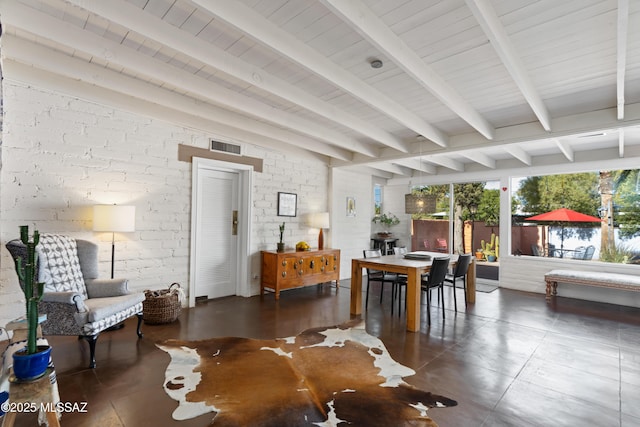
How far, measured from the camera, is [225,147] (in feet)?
15.9

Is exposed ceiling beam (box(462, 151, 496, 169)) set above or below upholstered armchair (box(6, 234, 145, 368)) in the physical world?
above

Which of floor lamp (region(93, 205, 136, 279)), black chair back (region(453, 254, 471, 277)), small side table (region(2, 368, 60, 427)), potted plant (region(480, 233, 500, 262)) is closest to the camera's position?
small side table (region(2, 368, 60, 427))

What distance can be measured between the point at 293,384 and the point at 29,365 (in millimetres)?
1585

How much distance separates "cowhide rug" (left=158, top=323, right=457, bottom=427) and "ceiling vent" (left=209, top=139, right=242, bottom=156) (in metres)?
2.68

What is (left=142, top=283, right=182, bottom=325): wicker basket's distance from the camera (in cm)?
369

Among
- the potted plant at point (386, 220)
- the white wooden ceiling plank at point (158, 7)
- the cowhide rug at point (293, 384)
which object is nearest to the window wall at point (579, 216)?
the potted plant at point (386, 220)

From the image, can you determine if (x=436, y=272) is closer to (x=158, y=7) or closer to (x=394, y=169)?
(x=394, y=169)

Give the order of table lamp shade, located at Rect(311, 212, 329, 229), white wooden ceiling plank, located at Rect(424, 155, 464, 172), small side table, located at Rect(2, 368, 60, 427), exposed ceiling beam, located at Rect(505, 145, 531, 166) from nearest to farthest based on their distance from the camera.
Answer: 1. small side table, located at Rect(2, 368, 60, 427)
2. exposed ceiling beam, located at Rect(505, 145, 531, 166)
3. table lamp shade, located at Rect(311, 212, 329, 229)
4. white wooden ceiling plank, located at Rect(424, 155, 464, 172)

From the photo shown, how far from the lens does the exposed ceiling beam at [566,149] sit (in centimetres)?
476

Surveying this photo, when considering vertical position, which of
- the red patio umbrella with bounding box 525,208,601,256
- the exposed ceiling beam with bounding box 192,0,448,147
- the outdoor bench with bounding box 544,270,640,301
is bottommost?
the outdoor bench with bounding box 544,270,640,301

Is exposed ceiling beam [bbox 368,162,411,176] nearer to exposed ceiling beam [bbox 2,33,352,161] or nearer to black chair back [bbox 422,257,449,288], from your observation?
exposed ceiling beam [bbox 2,33,352,161]

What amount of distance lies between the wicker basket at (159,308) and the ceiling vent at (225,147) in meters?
2.11

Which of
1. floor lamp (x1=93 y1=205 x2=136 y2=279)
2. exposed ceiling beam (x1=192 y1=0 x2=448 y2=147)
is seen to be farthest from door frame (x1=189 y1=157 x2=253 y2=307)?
exposed ceiling beam (x1=192 y1=0 x2=448 y2=147)

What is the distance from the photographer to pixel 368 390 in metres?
2.35
